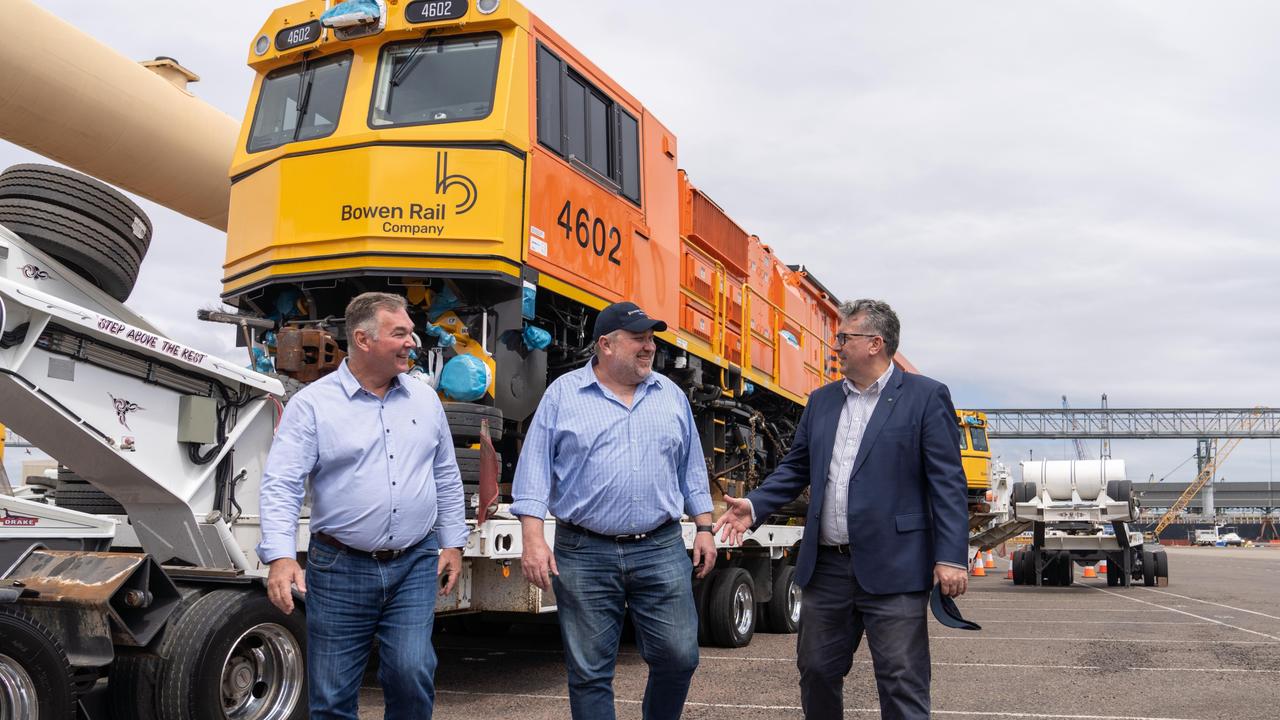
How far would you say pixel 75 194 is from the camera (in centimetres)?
638

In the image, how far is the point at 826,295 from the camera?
56.7ft

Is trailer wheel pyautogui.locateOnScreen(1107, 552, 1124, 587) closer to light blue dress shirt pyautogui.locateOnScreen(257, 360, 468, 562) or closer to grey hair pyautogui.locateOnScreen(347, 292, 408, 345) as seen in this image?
light blue dress shirt pyautogui.locateOnScreen(257, 360, 468, 562)

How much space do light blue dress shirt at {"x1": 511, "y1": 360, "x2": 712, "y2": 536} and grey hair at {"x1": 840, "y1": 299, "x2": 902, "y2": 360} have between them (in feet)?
3.01

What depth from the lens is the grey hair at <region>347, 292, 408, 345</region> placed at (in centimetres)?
439

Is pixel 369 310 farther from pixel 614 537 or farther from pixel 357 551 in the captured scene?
pixel 614 537

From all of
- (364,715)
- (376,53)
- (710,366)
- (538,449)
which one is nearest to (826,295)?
(710,366)

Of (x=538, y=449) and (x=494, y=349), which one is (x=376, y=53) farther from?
(x=538, y=449)

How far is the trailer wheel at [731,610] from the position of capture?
1068cm

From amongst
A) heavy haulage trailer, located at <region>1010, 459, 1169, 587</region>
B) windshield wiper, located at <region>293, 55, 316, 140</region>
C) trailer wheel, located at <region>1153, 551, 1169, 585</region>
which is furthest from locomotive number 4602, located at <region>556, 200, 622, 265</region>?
trailer wheel, located at <region>1153, 551, 1169, 585</region>

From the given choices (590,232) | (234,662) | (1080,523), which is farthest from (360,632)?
(1080,523)

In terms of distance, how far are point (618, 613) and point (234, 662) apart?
6.83ft

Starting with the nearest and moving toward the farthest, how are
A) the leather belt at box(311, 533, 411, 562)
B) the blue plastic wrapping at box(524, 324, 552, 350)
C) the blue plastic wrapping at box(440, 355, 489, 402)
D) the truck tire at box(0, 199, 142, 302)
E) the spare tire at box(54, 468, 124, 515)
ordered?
the leather belt at box(311, 533, 411, 562), the truck tire at box(0, 199, 142, 302), the spare tire at box(54, 468, 124, 515), the blue plastic wrapping at box(440, 355, 489, 402), the blue plastic wrapping at box(524, 324, 552, 350)

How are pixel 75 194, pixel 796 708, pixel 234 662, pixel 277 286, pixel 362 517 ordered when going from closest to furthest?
1. pixel 362 517
2. pixel 234 662
3. pixel 75 194
4. pixel 796 708
5. pixel 277 286

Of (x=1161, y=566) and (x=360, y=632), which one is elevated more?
(x=360, y=632)
